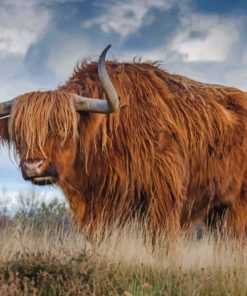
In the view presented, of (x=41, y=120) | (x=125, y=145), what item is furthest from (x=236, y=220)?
(x=41, y=120)

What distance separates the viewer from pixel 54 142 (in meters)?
8.38

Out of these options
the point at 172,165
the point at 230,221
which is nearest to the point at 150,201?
the point at 172,165

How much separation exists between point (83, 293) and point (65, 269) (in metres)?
0.55

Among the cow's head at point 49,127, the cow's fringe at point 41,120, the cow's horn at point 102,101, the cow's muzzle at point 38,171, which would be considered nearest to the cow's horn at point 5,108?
the cow's head at point 49,127

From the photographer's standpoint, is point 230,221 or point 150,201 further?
point 230,221

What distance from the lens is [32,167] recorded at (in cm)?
805

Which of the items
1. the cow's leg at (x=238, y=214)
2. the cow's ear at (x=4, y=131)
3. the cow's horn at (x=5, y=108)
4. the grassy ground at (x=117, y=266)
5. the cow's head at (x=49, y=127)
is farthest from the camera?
the cow's leg at (x=238, y=214)

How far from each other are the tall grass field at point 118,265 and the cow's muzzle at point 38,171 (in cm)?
60

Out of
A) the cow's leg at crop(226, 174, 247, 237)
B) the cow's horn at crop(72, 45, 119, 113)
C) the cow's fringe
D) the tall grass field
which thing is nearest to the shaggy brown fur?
the cow's fringe

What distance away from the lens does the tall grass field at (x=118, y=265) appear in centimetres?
655

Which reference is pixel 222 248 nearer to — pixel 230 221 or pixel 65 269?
pixel 230 221

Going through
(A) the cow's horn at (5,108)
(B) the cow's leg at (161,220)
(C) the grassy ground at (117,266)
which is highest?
(A) the cow's horn at (5,108)

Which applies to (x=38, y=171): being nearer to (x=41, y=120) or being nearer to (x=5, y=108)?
(x=41, y=120)

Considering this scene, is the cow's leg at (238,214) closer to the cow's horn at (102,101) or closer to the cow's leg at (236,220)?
the cow's leg at (236,220)
